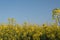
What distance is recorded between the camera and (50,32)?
7.97m

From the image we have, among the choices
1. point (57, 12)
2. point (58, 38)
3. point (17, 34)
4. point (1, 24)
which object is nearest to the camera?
point (58, 38)

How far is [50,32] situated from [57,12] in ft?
17.7

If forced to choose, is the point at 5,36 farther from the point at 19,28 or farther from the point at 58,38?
the point at 58,38

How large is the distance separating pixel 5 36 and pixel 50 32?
7.11ft

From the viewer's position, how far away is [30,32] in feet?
26.9

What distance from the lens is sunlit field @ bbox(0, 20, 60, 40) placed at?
798cm

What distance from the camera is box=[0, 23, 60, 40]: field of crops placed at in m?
7.98

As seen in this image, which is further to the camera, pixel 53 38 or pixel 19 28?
pixel 19 28

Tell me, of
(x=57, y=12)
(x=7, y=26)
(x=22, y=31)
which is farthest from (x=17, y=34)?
(x=57, y=12)

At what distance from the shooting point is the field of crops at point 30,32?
314 inches

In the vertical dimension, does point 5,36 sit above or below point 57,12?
below

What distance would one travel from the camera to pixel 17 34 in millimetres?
8453

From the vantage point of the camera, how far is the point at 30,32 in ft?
26.9

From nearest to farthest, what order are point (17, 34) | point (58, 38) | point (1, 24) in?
point (58, 38)
point (17, 34)
point (1, 24)
